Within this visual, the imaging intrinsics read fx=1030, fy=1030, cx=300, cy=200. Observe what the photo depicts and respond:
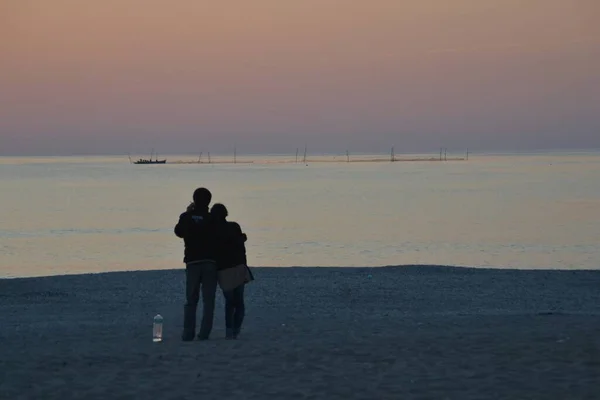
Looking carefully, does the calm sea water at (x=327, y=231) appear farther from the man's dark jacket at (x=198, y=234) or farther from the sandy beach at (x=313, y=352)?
the man's dark jacket at (x=198, y=234)

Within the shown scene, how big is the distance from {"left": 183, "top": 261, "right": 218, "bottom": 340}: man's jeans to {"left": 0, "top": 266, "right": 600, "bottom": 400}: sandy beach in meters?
0.24

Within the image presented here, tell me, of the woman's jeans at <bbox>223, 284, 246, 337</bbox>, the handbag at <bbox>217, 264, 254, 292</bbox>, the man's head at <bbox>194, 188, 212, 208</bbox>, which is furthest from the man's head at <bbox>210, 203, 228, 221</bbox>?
the woman's jeans at <bbox>223, 284, 246, 337</bbox>

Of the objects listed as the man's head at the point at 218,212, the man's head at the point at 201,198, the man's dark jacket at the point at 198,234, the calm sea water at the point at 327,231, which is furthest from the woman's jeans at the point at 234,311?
the calm sea water at the point at 327,231

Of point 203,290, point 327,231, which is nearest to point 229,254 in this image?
point 203,290

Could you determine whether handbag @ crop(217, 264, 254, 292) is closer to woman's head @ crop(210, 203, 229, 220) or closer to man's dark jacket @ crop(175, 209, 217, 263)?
man's dark jacket @ crop(175, 209, 217, 263)

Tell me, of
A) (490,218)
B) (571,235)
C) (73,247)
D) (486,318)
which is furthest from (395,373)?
(490,218)

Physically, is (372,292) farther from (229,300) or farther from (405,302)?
(229,300)

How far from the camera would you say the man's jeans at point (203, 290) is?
1191 centimetres

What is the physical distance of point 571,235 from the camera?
47.2m

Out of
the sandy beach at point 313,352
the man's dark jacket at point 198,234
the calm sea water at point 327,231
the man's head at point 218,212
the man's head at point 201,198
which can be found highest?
the man's head at point 201,198

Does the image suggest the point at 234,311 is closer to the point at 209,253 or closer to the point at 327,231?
the point at 209,253

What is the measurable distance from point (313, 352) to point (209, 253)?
5.79 ft

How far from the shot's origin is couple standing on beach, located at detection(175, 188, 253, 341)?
460 inches

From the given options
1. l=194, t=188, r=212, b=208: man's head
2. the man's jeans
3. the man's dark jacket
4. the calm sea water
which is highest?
l=194, t=188, r=212, b=208: man's head
